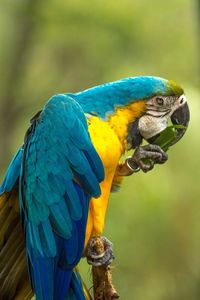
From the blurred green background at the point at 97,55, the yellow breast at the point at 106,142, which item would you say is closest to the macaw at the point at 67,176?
the yellow breast at the point at 106,142

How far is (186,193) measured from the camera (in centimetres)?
385

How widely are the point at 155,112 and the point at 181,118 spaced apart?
8 cm

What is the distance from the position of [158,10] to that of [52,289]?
3.26m

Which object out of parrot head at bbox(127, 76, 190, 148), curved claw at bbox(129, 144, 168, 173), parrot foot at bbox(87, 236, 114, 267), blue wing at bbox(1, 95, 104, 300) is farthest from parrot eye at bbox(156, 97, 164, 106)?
parrot foot at bbox(87, 236, 114, 267)

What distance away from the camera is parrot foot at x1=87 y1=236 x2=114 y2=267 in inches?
65.9

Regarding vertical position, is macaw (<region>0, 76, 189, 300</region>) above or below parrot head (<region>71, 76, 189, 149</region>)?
below

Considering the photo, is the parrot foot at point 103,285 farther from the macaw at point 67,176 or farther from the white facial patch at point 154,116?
the white facial patch at point 154,116

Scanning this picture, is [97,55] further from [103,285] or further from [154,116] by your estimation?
[103,285]

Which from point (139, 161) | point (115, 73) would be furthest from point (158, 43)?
point (139, 161)

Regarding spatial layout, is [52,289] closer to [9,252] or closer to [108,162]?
[9,252]

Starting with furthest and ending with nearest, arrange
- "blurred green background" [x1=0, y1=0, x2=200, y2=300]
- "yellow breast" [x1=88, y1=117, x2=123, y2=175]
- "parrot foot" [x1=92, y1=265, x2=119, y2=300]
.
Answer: "blurred green background" [x1=0, y1=0, x2=200, y2=300], "yellow breast" [x1=88, y1=117, x2=123, y2=175], "parrot foot" [x1=92, y1=265, x2=119, y2=300]

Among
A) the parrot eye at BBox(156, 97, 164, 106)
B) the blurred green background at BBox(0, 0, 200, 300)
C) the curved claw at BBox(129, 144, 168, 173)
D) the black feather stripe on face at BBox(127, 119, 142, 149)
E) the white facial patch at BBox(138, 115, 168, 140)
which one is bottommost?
the blurred green background at BBox(0, 0, 200, 300)

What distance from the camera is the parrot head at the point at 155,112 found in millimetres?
1866

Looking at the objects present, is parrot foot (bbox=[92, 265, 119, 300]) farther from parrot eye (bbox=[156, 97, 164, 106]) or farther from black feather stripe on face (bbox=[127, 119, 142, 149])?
parrot eye (bbox=[156, 97, 164, 106])
